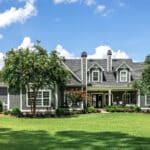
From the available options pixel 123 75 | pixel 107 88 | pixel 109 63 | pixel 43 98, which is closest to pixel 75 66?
pixel 107 88

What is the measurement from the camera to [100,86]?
5341 centimetres

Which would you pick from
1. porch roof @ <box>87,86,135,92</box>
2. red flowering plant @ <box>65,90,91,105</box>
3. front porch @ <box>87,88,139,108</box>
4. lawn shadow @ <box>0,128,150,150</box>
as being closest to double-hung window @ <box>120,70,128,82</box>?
porch roof @ <box>87,86,135,92</box>

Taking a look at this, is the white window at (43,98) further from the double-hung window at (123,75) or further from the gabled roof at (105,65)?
the double-hung window at (123,75)

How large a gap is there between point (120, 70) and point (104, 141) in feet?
118

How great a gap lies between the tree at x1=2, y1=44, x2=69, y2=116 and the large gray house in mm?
8684

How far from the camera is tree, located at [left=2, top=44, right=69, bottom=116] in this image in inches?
1497

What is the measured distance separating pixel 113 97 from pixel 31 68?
62.6 feet

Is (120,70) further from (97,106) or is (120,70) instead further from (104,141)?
(104,141)

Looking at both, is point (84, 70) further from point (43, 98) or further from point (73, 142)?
point (73, 142)

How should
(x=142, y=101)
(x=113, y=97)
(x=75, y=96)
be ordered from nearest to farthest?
(x=75, y=96) → (x=142, y=101) → (x=113, y=97)

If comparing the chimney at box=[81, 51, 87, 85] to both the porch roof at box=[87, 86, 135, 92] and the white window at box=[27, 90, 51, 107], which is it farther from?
the white window at box=[27, 90, 51, 107]

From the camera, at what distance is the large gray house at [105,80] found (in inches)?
1971

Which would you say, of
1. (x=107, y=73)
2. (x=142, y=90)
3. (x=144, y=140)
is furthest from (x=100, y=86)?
(x=144, y=140)

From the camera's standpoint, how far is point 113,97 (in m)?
54.8
